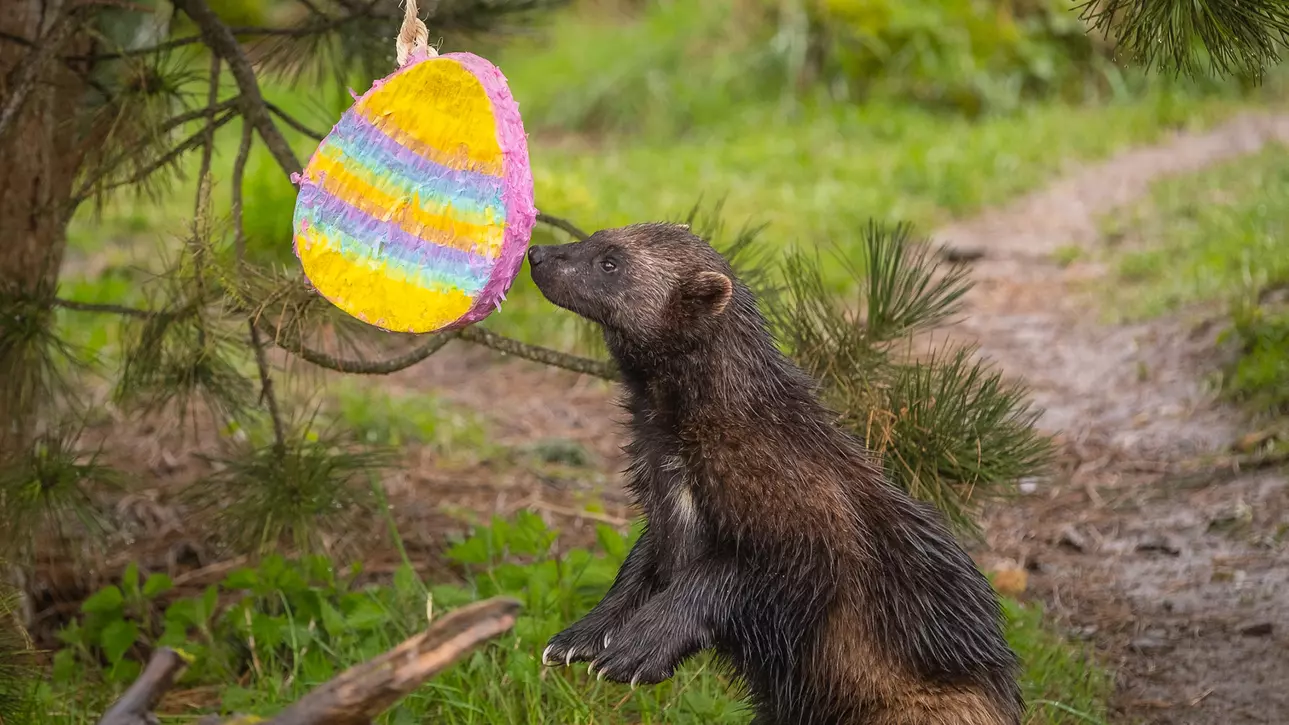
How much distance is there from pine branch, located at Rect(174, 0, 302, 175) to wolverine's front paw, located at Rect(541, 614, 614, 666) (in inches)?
54.9

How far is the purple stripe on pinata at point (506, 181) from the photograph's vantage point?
2.64 meters

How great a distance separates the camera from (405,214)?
272cm

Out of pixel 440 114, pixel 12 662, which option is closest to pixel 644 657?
pixel 440 114

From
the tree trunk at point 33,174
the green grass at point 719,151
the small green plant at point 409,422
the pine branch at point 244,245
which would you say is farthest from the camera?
the green grass at point 719,151

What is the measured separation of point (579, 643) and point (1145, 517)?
8.69ft

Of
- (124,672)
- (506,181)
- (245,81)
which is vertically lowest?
(124,672)

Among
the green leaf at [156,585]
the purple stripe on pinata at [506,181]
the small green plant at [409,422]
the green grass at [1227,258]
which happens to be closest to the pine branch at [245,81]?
the purple stripe on pinata at [506,181]

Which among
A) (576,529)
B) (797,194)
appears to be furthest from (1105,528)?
(797,194)

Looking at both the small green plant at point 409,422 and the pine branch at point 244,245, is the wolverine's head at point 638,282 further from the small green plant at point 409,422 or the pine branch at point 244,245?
the small green plant at point 409,422

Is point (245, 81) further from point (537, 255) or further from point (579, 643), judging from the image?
point (579, 643)

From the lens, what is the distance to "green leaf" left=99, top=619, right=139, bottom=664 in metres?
3.93

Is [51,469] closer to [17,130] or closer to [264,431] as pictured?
[17,130]

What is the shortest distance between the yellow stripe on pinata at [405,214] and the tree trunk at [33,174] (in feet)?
4.48

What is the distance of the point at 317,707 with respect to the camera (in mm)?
1986
